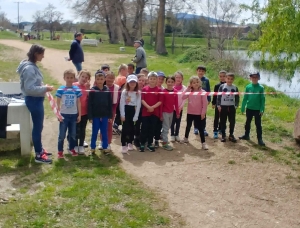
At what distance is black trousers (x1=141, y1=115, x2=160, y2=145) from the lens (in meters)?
7.50

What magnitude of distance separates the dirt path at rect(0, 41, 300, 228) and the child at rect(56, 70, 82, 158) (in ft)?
Result: 3.31

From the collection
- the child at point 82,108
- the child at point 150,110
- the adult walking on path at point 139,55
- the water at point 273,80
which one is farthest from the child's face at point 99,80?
the water at point 273,80

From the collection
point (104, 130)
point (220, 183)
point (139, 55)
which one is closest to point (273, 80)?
point (139, 55)

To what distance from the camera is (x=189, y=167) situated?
6797 millimetres

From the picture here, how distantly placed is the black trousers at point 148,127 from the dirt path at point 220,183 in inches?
13.0

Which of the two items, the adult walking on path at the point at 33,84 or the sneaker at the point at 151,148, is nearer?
the adult walking on path at the point at 33,84

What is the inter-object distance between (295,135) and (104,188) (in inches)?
182

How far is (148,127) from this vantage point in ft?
24.7

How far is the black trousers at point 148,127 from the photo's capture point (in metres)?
7.50

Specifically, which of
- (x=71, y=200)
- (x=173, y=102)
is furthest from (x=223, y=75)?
(x=71, y=200)

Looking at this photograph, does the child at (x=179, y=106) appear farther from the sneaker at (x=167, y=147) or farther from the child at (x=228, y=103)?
the child at (x=228, y=103)

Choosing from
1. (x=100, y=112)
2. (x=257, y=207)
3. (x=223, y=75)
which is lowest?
(x=257, y=207)

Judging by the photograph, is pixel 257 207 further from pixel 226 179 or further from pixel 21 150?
pixel 21 150

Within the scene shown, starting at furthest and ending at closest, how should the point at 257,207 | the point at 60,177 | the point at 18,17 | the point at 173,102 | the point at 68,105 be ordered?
the point at 18,17, the point at 173,102, the point at 68,105, the point at 60,177, the point at 257,207
